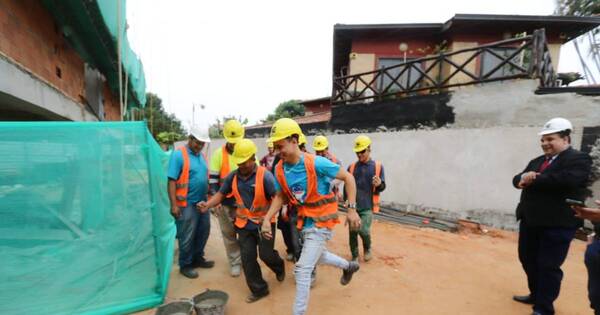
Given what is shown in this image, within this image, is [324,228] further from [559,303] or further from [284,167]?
[559,303]

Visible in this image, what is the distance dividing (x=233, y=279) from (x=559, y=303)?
3.63 m

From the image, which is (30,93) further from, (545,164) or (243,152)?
(545,164)

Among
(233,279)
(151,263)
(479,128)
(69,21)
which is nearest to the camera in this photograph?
(151,263)

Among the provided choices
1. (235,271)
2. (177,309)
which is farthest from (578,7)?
(177,309)

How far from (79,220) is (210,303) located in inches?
55.6

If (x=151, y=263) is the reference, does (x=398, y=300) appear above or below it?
below

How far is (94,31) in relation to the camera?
207 inches

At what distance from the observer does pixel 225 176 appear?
3445mm

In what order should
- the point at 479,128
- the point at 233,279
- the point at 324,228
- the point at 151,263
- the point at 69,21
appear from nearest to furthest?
the point at 324,228 → the point at 151,263 → the point at 233,279 → the point at 69,21 → the point at 479,128

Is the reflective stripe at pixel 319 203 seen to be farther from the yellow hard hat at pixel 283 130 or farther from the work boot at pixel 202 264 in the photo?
the work boot at pixel 202 264

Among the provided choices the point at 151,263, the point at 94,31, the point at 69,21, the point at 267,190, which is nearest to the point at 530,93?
the point at 267,190

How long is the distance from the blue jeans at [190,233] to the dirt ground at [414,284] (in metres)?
0.26

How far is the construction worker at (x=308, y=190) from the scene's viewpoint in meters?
2.37

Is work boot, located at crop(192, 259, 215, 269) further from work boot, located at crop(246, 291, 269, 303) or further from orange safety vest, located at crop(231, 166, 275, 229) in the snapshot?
orange safety vest, located at crop(231, 166, 275, 229)
